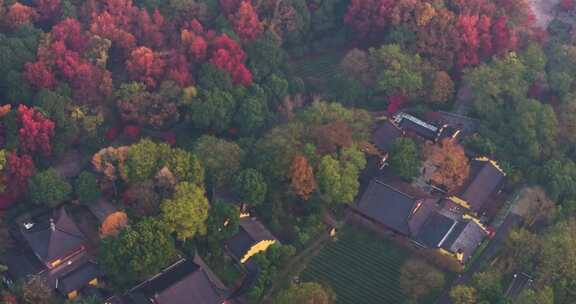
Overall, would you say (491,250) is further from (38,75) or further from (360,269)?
(38,75)

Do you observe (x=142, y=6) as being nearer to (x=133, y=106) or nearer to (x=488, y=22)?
(x=133, y=106)

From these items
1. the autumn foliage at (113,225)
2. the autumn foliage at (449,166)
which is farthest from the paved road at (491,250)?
the autumn foliage at (113,225)

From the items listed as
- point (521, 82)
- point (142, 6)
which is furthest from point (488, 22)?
point (142, 6)

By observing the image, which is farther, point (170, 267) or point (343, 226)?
point (343, 226)

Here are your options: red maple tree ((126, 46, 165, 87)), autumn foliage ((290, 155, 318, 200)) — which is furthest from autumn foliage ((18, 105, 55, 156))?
autumn foliage ((290, 155, 318, 200))

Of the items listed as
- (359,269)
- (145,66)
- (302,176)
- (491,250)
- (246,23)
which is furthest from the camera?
(246,23)

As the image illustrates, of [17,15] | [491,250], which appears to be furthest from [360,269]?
[17,15]

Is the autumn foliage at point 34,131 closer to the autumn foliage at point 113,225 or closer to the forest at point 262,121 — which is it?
the forest at point 262,121
